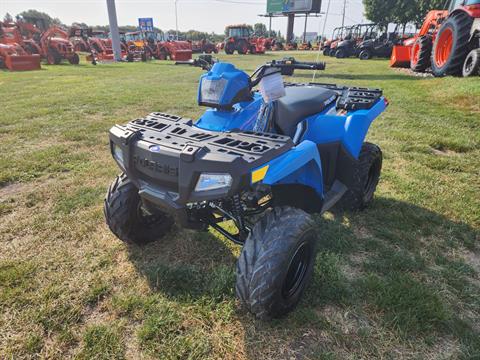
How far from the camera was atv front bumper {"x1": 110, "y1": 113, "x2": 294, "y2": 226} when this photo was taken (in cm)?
158

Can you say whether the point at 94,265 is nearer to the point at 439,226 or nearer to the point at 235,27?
the point at 439,226

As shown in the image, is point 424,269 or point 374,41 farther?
point 374,41

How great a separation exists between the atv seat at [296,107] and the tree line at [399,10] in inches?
1611

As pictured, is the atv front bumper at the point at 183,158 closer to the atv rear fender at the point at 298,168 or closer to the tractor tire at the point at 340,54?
the atv rear fender at the point at 298,168

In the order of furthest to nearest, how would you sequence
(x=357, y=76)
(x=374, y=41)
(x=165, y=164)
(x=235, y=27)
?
(x=235, y=27) → (x=374, y=41) → (x=357, y=76) → (x=165, y=164)

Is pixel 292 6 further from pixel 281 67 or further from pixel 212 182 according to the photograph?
pixel 212 182

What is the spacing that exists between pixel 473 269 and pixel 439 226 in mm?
580

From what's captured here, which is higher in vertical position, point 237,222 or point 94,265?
point 237,222

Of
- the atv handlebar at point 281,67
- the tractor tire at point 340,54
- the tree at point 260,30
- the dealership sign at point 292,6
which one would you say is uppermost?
the dealership sign at point 292,6

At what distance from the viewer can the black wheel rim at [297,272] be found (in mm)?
1992

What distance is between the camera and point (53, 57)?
1872cm

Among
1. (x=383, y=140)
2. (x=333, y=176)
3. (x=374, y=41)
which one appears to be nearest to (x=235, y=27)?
(x=374, y=41)

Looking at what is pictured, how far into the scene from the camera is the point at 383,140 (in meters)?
5.17

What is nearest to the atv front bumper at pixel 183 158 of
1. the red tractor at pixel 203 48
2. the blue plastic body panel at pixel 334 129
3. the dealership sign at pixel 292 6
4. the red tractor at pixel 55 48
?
the blue plastic body panel at pixel 334 129
